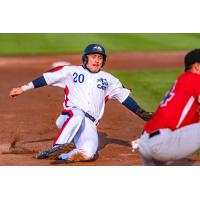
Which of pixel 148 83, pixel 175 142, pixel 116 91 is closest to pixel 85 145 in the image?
pixel 116 91

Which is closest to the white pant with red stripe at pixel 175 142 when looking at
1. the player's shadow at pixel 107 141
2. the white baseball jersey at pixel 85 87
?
the white baseball jersey at pixel 85 87

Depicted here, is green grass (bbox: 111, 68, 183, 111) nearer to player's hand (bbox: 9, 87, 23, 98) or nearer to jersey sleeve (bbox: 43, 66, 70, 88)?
jersey sleeve (bbox: 43, 66, 70, 88)

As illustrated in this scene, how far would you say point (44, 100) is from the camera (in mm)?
14578

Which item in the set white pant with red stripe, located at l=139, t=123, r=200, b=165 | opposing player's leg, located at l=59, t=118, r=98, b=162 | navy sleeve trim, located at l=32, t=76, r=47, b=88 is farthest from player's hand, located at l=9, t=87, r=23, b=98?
white pant with red stripe, located at l=139, t=123, r=200, b=165

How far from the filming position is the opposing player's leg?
9508 mm

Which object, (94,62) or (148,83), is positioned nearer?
(94,62)

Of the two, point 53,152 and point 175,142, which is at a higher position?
point 175,142

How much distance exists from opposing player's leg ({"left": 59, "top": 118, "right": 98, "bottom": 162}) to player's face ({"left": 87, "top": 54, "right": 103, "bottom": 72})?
70 centimetres

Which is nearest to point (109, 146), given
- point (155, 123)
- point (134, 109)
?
point (134, 109)

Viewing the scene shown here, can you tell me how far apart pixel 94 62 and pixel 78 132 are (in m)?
0.97

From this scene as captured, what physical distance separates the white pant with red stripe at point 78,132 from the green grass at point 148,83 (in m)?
3.64

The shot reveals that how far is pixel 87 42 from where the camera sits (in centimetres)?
2450

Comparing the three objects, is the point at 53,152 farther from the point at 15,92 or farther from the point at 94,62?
the point at 94,62

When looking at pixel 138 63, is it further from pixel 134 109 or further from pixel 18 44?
pixel 134 109
